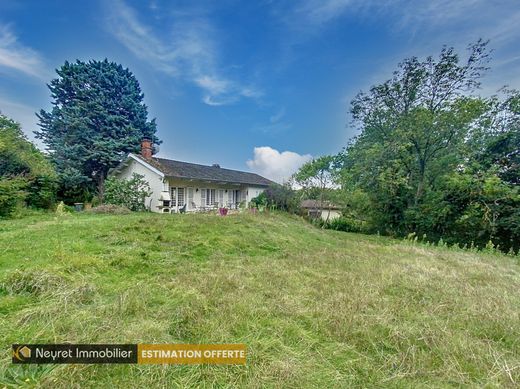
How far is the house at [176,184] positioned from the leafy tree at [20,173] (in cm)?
396

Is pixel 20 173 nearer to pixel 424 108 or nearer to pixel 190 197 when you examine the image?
pixel 190 197

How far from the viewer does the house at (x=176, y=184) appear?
48.4ft

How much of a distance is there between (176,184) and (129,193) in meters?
2.82

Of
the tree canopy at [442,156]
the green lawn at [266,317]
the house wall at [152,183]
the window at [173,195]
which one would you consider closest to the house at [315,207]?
the tree canopy at [442,156]

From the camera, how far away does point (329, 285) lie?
12.8ft

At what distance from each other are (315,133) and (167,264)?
43.7ft

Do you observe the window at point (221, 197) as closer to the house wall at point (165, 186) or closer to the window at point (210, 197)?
the house wall at point (165, 186)

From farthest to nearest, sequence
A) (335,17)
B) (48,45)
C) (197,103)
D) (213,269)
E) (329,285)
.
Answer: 1. (197,103)
2. (48,45)
3. (335,17)
4. (213,269)
5. (329,285)

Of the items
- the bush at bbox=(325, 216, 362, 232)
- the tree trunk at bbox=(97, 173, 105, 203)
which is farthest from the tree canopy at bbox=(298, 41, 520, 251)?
the tree trunk at bbox=(97, 173, 105, 203)

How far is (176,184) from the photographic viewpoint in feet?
51.9

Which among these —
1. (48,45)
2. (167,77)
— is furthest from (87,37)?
(167,77)

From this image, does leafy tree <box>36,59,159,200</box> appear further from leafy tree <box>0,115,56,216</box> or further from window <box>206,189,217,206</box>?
window <box>206,189,217,206</box>

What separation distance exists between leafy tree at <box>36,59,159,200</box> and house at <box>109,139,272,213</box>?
2.19 meters

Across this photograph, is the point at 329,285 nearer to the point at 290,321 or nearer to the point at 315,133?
the point at 290,321
